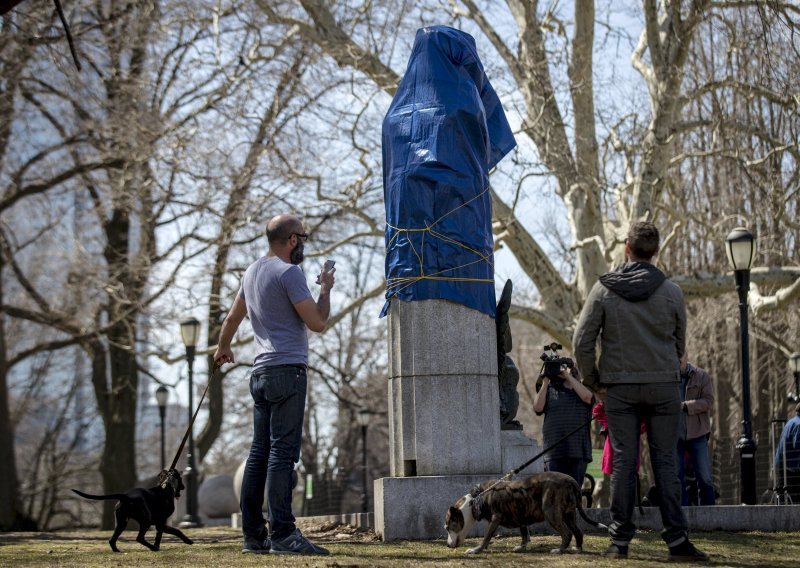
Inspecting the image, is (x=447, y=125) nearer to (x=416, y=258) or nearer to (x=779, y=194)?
(x=416, y=258)

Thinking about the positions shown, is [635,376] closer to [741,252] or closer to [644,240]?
[644,240]

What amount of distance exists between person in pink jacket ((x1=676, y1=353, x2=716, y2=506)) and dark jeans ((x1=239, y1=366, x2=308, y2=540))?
4744 mm

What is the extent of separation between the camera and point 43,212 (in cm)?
2770

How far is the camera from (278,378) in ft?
24.1

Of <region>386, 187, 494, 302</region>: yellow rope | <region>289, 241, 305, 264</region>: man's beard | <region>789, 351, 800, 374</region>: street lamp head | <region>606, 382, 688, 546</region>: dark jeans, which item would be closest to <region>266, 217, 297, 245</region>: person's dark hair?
<region>289, 241, 305, 264</region>: man's beard

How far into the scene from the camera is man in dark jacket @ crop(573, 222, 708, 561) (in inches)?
262

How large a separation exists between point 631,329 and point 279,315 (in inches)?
88.7

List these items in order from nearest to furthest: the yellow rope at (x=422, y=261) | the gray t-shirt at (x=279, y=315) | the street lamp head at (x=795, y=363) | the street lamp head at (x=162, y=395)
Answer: the gray t-shirt at (x=279, y=315) < the yellow rope at (x=422, y=261) < the street lamp head at (x=795, y=363) < the street lamp head at (x=162, y=395)

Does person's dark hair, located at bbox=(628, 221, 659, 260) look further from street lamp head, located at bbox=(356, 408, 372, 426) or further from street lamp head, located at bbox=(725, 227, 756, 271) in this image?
street lamp head, located at bbox=(356, 408, 372, 426)

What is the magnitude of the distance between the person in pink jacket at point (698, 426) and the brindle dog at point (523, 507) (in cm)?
370

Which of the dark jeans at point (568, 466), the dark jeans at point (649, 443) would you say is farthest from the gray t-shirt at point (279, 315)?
the dark jeans at point (568, 466)

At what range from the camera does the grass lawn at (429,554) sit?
6.62 meters

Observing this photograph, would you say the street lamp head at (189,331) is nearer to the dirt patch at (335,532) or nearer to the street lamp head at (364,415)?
the dirt patch at (335,532)

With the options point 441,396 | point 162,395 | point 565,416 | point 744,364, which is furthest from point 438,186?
point 162,395
